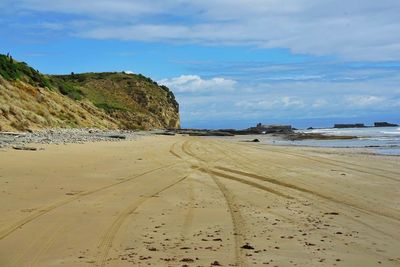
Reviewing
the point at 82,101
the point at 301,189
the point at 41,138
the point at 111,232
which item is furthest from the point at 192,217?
the point at 82,101

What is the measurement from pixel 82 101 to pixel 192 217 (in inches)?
2080

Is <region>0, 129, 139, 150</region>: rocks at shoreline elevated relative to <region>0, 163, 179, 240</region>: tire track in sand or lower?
elevated

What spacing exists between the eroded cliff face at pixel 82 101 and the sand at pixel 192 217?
20373mm

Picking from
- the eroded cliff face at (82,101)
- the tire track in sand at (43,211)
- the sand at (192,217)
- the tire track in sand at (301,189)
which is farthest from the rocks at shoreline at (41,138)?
the tire track in sand at (43,211)

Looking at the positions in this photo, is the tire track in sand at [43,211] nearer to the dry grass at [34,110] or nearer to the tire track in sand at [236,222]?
the tire track in sand at [236,222]

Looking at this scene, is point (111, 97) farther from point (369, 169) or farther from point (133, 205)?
point (133, 205)

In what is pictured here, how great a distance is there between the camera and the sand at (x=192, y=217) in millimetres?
5656

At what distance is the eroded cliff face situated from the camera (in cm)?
3578

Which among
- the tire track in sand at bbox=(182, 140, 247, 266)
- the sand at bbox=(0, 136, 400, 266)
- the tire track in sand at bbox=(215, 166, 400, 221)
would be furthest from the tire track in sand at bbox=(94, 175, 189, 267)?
the tire track in sand at bbox=(215, 166, 400, 221)

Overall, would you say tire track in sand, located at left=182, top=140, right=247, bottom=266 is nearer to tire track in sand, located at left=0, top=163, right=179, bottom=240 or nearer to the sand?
the sand

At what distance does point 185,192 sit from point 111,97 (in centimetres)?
7275

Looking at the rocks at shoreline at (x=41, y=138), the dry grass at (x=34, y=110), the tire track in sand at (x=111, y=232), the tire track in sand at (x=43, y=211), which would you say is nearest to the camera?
the tire track in sand at (x=111, y=232)

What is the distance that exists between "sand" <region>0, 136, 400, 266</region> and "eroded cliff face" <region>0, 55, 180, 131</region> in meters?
20.4

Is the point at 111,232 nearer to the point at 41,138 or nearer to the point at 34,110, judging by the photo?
the point at 41,138
